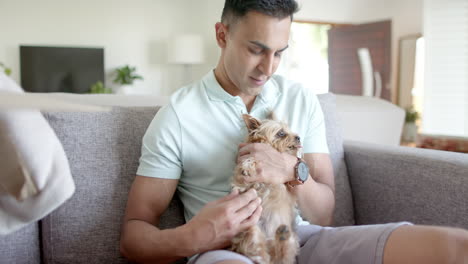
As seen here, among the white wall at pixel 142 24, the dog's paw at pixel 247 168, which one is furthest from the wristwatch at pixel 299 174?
the white wall at pixel 142 24

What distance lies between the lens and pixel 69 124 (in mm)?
1354

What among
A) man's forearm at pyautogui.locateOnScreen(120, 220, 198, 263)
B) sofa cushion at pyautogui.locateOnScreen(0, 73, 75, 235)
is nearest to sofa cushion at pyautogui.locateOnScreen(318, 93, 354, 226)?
man's forearm at pyautogui.locateOnScreen(120, 220, 198, 263)

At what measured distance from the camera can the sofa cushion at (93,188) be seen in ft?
4.34

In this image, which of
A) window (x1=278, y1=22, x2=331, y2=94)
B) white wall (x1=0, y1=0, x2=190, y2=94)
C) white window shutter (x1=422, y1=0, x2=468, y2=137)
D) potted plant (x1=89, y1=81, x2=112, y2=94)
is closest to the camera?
white window shutter (x1=422, y1=0, x2=468, y2=137)

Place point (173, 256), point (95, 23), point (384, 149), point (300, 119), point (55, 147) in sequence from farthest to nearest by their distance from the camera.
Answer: point (95, 23)
point (384, 149)
point (300, 119)
point (173, 256)
point (55, 147)

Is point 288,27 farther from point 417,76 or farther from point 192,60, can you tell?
point 417,76

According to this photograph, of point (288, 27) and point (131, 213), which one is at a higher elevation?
point (288, 27)

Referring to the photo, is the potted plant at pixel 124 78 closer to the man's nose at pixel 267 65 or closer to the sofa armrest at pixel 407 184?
the sofa armrest at pixel 407 184

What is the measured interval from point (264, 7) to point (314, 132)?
462 mm

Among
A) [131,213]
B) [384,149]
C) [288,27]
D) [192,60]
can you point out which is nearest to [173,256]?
[131,213]

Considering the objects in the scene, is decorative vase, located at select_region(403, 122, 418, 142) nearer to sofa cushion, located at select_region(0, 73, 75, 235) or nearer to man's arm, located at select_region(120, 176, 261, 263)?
man's arm, located at select_region(120, 176, 261, 263)

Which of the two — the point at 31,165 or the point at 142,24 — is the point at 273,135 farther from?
the point at 142,24

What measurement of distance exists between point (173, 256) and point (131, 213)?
0.63 feet

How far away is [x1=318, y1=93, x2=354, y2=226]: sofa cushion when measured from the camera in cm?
169
